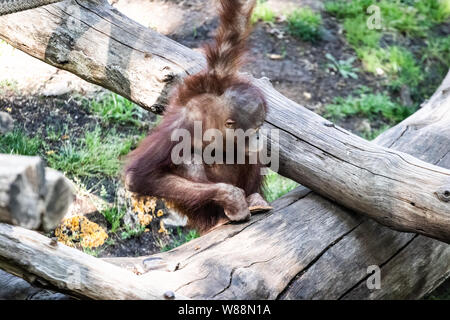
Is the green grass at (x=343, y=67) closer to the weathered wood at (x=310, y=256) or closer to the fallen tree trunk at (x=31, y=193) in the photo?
the weathered wood at (x=310, y=256)

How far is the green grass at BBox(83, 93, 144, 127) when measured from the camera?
16.1 feet

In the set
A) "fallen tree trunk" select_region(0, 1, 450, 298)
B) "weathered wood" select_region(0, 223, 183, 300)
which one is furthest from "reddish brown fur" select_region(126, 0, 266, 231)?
"weathered wood" select_region(0, 223, 183, 300)

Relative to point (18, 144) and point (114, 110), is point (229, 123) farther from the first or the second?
point (114, 110)

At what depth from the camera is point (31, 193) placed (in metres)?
1.60

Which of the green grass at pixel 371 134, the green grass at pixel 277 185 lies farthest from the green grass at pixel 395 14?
the green grass at pixel 277 185

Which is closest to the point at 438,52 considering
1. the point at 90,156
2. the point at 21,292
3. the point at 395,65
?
the point at 395,65

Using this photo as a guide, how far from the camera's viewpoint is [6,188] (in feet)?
5.09

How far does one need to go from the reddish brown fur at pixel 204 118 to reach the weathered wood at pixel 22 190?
167 cm

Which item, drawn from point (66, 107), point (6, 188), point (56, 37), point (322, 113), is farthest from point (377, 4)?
point (6, 188)

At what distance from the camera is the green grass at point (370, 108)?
19.4ft

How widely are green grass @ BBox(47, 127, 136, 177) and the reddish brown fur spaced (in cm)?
103

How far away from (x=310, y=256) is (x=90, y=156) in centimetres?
205
